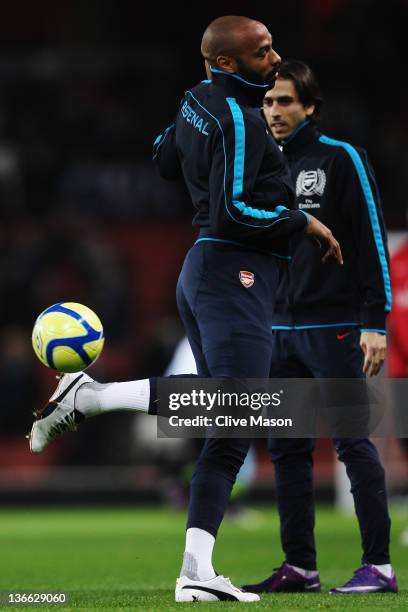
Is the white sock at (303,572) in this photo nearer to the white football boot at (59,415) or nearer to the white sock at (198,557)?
the white sock at (198,557)

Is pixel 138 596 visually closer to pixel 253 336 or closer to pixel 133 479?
pixel 253 336

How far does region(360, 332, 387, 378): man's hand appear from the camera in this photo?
5.32 m

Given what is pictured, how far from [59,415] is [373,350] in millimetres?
1275

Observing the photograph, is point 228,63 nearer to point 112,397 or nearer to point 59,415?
point 112,397

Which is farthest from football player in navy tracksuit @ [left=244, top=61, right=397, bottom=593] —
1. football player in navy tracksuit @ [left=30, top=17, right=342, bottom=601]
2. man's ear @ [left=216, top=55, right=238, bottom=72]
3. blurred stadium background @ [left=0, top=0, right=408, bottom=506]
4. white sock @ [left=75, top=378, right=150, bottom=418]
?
blurred stadium background @ [left=0, top=0, right=408, bottom=506]

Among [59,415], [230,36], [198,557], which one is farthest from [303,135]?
[198,557]

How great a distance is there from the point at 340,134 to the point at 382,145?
0.71 metres

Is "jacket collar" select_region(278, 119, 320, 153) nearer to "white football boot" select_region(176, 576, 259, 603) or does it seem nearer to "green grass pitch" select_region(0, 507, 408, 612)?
"green grass pitch" select_region(0, 507, 408, 612)

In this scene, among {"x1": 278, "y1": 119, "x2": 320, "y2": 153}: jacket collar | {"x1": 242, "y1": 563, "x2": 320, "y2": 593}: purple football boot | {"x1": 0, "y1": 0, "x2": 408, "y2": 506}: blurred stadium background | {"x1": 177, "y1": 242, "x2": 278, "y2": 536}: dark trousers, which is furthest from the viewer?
{"x1": 0, "y1": 0, "x2": 408, "y2": 506}: blurred stadium background

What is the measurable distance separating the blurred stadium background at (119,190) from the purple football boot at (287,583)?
6.97 metres

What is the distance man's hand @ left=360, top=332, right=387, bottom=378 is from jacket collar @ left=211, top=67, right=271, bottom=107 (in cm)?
105

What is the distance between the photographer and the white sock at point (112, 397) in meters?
4.86

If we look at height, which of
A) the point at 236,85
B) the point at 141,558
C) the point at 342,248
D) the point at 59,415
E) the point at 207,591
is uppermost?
the point at 236,85

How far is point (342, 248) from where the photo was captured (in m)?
5.61
